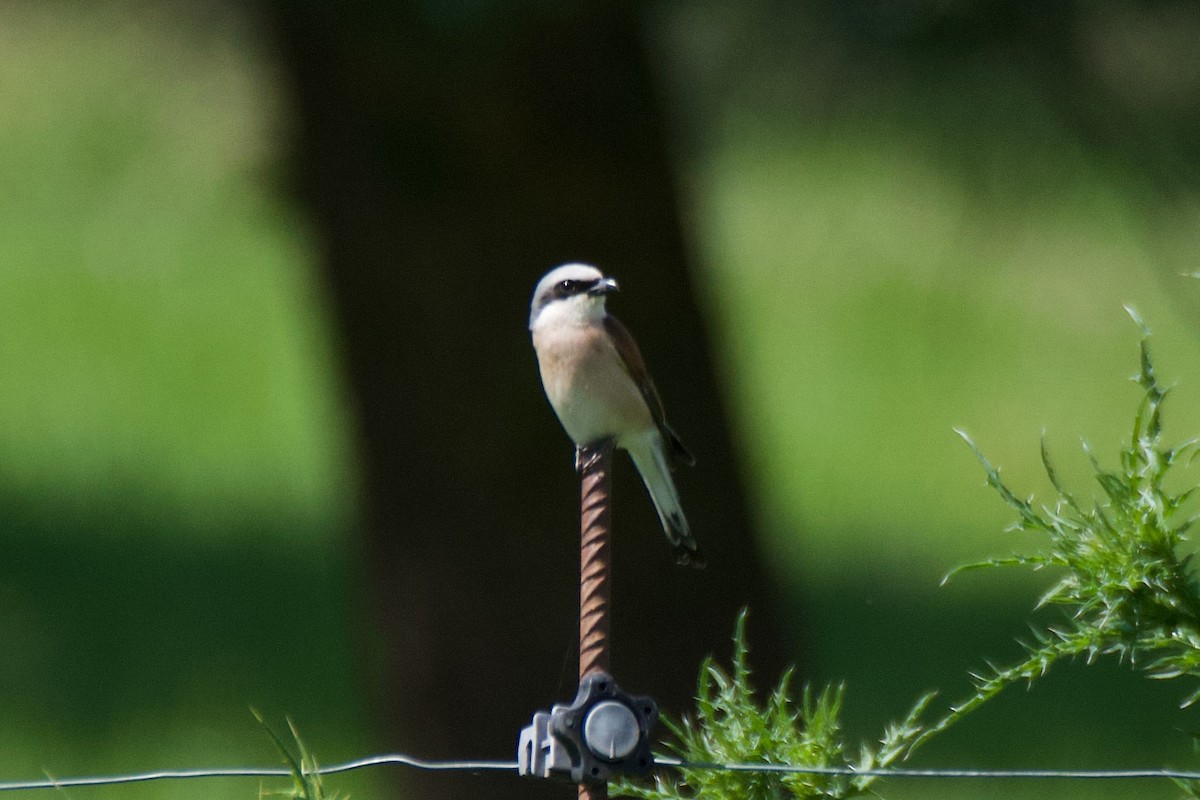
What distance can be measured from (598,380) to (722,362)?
6.58 feet

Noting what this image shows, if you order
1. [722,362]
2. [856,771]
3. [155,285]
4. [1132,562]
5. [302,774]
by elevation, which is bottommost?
[856,771]

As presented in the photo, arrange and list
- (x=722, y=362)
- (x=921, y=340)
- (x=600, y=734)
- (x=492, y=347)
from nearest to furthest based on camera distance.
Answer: (x=600, y=734)
(x=492, y=347)
(x=722, y=362)
(x=921, y=340)

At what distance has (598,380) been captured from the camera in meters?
3.58

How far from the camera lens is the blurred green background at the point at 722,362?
504 cm

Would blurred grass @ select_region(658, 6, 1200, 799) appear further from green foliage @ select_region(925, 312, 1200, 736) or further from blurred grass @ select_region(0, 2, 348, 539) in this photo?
green foliage @ select_region(925, 312, 1200, 736)

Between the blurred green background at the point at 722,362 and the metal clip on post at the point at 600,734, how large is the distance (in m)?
2.63

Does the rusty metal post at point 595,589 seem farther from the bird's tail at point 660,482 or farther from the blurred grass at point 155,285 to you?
the blurred grass at point 155,285

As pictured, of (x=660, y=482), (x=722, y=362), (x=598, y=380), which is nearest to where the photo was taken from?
(x=598, y=380)

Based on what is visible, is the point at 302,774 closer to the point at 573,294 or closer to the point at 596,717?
the point at 596,717

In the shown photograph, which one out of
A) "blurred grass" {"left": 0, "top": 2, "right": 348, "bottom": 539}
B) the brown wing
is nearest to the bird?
the brown wing

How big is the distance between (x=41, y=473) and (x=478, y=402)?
6.77 metres

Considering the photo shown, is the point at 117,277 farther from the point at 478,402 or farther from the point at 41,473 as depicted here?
the point at 478,402

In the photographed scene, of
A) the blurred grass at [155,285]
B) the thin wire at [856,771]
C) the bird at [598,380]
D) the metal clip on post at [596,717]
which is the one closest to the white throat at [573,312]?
the bird at [598,380]

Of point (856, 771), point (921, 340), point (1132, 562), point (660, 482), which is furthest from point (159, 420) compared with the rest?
point (1132, 562)
